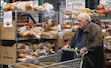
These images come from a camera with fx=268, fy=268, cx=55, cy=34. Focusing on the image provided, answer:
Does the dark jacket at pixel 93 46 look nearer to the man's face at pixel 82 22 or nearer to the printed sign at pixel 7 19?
the man's face at pixel 82 22

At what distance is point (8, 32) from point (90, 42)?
1528 millimetres

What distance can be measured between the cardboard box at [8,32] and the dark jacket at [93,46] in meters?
1.27

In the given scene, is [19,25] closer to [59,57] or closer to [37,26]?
[37,26]

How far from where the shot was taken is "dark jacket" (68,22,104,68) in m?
4.17

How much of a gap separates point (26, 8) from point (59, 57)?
138 centimetres

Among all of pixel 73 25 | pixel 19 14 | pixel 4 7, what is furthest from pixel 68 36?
pixel 4 7

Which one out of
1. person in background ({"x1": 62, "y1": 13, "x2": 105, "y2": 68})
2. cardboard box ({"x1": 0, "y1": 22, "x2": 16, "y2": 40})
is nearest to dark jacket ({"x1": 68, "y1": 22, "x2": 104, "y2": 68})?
person in background ({"x1": 62, "y1": 13, "x2": 105, "y2": 68})

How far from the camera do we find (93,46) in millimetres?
4129

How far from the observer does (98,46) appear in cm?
421

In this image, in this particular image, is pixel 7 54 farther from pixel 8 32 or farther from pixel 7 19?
pixel 7 19

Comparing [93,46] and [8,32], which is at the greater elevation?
[8,32]

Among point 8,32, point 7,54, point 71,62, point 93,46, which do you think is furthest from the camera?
point 7,54

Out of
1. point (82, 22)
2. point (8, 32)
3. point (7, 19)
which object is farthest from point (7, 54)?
point (82, 22)

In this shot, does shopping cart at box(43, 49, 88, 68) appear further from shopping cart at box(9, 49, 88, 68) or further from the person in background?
the person in background
